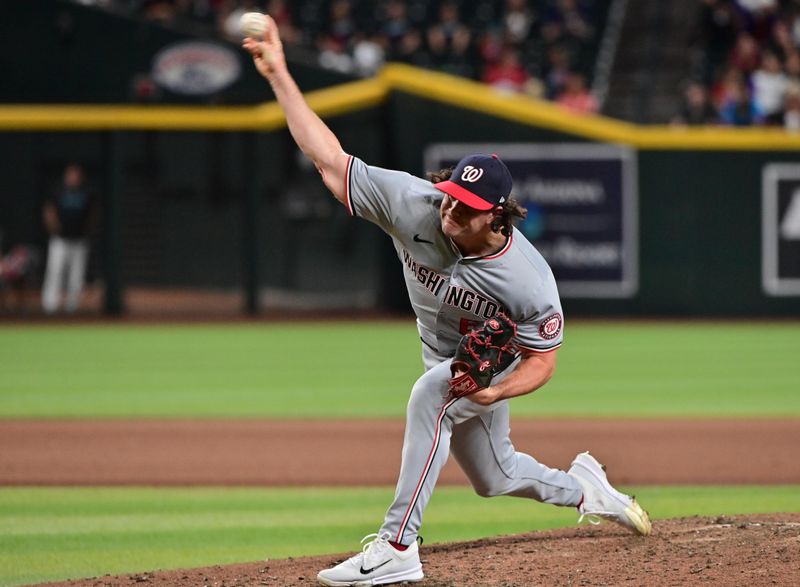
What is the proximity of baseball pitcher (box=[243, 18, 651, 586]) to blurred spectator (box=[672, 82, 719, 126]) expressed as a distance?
14.2 m

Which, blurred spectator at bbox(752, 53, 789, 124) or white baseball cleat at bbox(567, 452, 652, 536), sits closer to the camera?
white baseball cleat at bbox(567, 452, 652, 536)

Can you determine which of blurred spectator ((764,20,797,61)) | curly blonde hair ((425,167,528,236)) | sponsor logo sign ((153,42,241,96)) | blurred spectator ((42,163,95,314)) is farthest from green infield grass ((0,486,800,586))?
sponsor logo sign ((153,42,241,96))

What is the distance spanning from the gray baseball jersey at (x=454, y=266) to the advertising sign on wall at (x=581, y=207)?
507 inches

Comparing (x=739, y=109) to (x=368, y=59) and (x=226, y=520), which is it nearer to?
(x=368, y=59)

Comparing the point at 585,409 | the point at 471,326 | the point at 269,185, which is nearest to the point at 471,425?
the point at 471,326

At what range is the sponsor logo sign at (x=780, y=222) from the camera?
57.6 feet

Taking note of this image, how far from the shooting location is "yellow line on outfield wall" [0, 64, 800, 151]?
1734 centimetres

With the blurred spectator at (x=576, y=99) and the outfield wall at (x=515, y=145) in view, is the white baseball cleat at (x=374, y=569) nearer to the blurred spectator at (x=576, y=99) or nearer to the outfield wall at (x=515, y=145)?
the outfield wall at (x=515, y=145)

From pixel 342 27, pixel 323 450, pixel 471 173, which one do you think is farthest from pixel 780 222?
pixel 471 173

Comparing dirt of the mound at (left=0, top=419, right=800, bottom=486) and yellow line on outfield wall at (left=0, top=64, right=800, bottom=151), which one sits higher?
yellow line on outfield wall at (left=0, top=64, right=800, bottom=151)

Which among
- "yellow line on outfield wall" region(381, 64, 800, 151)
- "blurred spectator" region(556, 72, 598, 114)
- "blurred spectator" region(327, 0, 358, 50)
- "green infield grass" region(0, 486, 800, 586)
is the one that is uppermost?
"blurred spectator" region(327, 0, 358, 50)

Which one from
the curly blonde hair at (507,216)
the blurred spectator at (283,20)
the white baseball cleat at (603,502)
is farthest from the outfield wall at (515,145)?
the curly blonde hair at (507,216)

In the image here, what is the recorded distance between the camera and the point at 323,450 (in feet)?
27.1

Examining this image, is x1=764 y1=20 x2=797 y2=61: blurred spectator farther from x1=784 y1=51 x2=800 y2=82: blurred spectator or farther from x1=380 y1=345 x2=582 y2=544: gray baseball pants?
x1=380 y1=345 x2=582 y2=544: gray baseball pants
